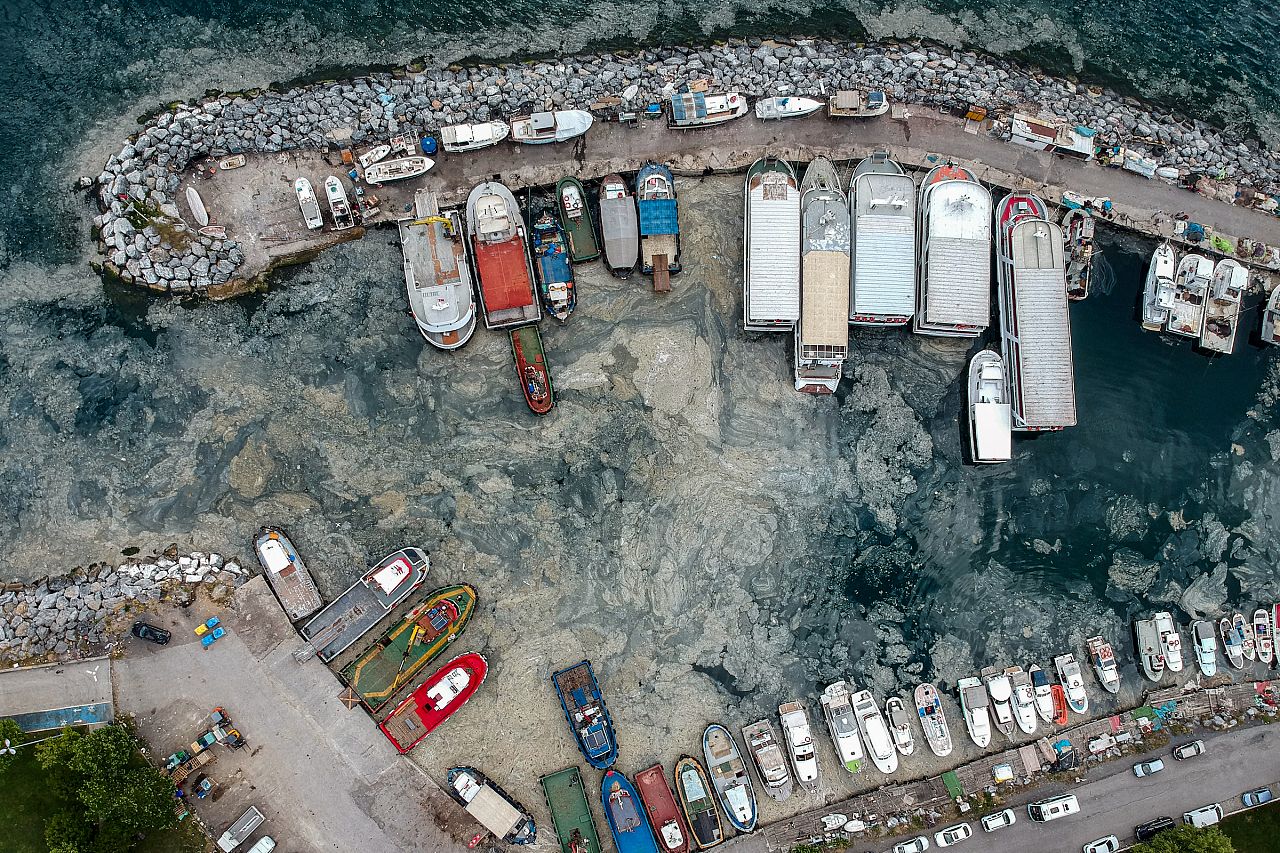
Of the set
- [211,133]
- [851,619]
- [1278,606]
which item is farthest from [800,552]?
[211,133]

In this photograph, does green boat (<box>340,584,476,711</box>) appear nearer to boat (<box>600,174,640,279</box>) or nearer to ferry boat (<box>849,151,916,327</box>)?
boat (<box>600,174,640,279</box>)

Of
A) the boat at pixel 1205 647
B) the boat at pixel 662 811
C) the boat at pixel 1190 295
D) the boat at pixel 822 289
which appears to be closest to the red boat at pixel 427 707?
the boat at pixel 662 811

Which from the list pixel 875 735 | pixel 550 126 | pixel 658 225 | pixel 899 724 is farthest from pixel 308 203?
pixel 899 724

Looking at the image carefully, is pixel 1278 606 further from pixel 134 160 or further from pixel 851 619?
pixel 134 160

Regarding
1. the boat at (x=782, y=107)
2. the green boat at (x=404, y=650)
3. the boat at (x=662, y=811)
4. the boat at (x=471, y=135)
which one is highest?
the boat at (x=782, y=107)

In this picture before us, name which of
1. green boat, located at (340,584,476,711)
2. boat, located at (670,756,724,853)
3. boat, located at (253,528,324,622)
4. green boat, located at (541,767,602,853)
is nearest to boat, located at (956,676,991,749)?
boat, located at (670,756,724,853)

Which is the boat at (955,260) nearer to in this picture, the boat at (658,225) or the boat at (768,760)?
the boat at (658,225)

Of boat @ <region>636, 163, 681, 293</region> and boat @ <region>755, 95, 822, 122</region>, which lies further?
boat @ <region>755, 95, 822, 122</region>
